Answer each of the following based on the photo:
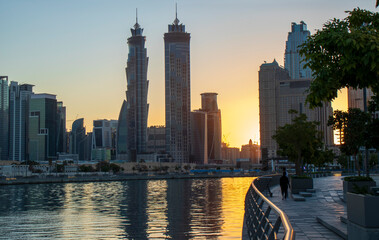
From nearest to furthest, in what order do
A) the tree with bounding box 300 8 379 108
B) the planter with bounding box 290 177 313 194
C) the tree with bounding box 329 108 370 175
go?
the tree with bounding box 300 8 379 108 → the tree with bounding box 329 108 370 175 → the planter with bounding box 290 177 313 194

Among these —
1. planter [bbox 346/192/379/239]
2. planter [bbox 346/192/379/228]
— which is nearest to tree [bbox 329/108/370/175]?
planter [bbox 346/192/379/239]

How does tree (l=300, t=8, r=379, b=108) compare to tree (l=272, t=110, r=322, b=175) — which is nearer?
tree (l=300, t=8, r=379, b=108)

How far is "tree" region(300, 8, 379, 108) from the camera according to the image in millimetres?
11023

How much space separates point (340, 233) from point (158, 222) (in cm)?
1748

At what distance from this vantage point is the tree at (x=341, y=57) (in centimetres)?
1102

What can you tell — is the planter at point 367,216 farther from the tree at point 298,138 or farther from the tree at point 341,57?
the tree at point 298,138

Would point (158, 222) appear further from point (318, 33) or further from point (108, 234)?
point (318, 33)

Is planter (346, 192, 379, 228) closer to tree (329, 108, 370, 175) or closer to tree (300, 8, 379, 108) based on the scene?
tree (300, 8, 379, 108)

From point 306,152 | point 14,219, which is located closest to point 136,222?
point 14,219

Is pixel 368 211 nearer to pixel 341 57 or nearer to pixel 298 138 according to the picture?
pixel 341 57

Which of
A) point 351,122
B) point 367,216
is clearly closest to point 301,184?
point 351,122

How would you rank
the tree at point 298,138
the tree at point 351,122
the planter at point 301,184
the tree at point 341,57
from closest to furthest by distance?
the tree at point 341,57, the tree at point 351,122, the planter at point 301,184, the tree at point 298,138

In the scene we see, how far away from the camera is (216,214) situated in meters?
35.4

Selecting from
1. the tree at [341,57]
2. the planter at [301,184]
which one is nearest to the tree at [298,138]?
the planter at [301,184]
